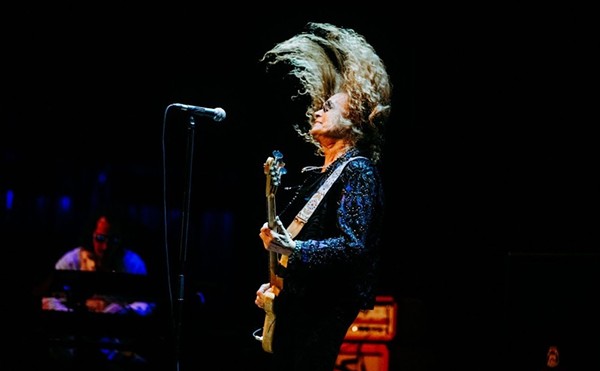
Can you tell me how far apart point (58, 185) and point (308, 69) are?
5.59 m

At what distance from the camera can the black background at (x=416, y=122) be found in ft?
15.8

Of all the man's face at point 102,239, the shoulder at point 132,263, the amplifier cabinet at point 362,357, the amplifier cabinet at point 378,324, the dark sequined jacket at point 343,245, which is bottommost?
the amplifier cabinet at point 362,357

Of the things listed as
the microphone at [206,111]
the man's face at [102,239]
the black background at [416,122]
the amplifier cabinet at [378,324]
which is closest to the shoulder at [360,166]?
the microphone at [206,111]

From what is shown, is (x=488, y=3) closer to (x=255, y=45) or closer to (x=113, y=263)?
(x=255, y=45)

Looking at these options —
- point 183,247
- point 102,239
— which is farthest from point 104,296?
point 183,247

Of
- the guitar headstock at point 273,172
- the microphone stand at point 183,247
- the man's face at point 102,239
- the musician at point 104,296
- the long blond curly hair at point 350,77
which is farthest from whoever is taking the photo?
the man's face at point 102,239

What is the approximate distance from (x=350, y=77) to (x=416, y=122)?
8.10 feet

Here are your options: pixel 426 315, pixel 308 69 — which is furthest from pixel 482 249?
pixel 308 69

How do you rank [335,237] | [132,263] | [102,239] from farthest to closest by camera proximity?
1. [132,263]
2. [102,239]
3. [335,237]

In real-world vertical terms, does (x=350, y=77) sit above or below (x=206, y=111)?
above

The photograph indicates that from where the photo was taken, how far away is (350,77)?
116 inches

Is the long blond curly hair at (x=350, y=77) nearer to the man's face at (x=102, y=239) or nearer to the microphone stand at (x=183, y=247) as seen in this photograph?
the microphone stand at (x=183, y=247)

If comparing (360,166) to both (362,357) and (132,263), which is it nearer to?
(362,357)

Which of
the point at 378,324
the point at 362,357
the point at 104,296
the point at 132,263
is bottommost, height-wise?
the point at 362,357
